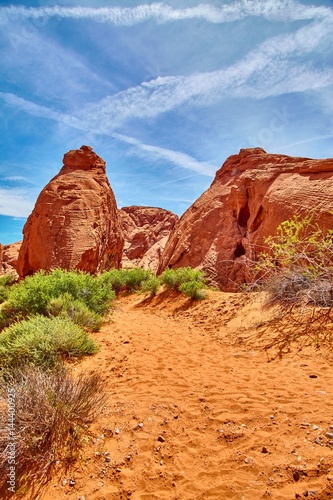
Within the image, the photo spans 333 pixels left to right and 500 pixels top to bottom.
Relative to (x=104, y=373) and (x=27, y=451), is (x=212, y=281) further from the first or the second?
(x=27, y=451)

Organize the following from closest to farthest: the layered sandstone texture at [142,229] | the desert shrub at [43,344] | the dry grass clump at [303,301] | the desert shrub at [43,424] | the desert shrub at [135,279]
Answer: the desert shrub at [43,424]
the desert shrub at [43,344]
the dry grass clump at [303,301]
the desert shrub at [135,279]
the layered sandstone texture at [142,229]

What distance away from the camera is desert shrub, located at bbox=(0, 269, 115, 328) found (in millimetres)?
7160

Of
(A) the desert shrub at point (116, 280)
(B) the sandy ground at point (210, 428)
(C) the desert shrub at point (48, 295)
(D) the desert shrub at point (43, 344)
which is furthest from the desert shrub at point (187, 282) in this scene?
(D) the desert shrub at point (43, 344)

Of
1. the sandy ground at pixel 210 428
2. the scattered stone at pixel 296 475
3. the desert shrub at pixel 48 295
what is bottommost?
the sandy ground at pixel 210 428

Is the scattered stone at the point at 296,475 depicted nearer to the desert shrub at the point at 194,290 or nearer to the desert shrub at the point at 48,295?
the desert shrub at the point at 48,295

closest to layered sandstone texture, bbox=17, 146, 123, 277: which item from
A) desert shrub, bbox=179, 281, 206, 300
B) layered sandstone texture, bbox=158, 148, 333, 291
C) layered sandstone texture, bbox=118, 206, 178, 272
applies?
layered sandstone texture, bbox=158, 148, 333, 291

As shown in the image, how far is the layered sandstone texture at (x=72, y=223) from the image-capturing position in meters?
14.9

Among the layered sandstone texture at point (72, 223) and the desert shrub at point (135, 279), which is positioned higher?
the layered sandstone texture at point (72, 223)

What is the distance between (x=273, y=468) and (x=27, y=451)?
7.12 ft

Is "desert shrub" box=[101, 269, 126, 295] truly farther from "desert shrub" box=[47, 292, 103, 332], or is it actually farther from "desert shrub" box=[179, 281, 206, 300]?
"desert shrub" box=[47, 292, 103, 332]

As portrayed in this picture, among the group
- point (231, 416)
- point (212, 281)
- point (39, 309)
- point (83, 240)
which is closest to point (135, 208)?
point (83, 240)

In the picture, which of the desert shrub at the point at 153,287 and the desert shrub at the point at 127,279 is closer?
the desert shrub at the point at 153,287

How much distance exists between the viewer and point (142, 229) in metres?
47.0

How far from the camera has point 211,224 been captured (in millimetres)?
13719
